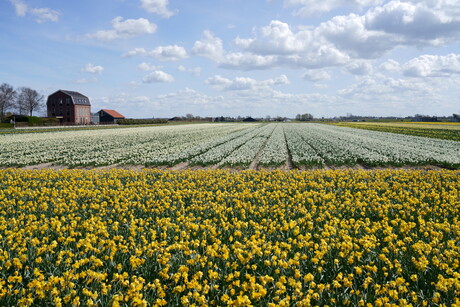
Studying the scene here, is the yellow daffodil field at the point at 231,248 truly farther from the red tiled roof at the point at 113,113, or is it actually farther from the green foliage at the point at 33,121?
the red tiled roof at the point at 113,113

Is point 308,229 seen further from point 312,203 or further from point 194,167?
point 194,167

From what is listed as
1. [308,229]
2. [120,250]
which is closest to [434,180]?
[308,229]

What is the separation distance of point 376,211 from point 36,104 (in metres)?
124

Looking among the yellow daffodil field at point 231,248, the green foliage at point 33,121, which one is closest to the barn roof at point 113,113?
the green foliage at point 33,121

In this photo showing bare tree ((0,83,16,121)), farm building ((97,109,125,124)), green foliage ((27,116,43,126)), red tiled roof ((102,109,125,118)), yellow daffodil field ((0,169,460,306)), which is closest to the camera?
yellow daffodil field ((0,169,460,306))

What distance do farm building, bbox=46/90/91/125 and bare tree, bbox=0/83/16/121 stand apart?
9830 millimetres

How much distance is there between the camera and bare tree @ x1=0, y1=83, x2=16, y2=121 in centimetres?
9093

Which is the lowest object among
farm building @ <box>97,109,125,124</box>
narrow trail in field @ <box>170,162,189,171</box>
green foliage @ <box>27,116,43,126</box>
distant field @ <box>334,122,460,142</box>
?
narrow trail in field @ <box>170,162,189,171</box>

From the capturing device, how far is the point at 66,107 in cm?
9894

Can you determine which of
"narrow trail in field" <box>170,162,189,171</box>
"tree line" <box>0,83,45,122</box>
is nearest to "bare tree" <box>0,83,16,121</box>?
"tree line" <box>0,83,45,122</box>

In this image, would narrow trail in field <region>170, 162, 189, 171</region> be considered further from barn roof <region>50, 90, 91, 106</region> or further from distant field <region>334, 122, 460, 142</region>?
barn roof <region>50, 90, 91, 106</region>

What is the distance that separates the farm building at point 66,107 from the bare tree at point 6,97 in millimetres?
9830

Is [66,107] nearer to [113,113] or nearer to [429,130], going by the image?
[113,113]

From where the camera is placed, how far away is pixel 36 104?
107 meters
